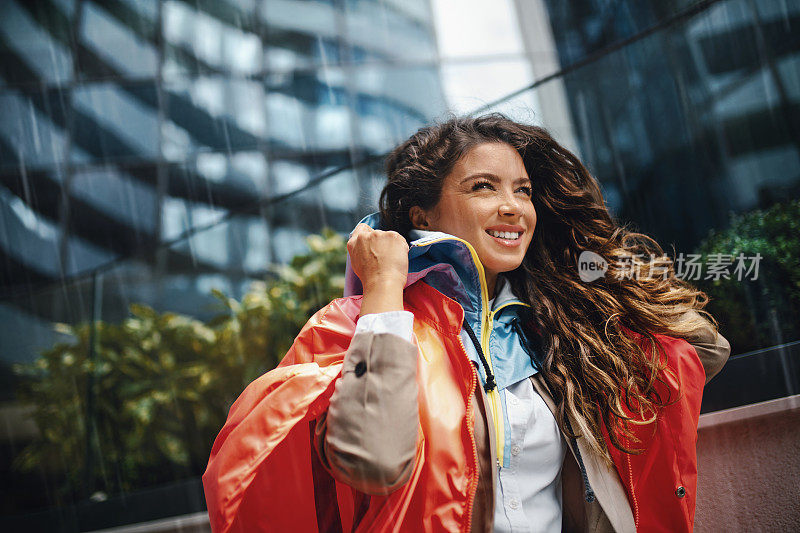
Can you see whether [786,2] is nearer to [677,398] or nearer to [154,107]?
[677,398]

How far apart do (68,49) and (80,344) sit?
353cm

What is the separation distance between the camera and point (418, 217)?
7.38 ft

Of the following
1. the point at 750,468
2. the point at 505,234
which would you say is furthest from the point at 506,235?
the point at 750,468

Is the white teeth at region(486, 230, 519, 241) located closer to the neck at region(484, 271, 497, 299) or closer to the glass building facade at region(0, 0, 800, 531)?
the neck at region(484, 271, 497, 299)

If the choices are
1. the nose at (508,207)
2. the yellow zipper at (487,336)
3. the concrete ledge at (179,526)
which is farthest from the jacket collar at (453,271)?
the concrete ledge at (179,526)

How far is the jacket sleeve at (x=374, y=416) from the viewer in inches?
56.1

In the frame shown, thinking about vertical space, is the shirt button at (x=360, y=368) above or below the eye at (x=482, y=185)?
below

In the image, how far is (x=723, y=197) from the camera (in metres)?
3.73

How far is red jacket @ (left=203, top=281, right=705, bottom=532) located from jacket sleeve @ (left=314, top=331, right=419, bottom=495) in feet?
0.39

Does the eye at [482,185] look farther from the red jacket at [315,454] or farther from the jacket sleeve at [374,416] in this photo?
the jacket sleeve at [374,416]

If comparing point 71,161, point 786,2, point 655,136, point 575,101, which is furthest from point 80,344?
point 786,2

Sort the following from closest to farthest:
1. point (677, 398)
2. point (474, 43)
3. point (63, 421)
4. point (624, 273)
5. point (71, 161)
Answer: point (677, 398) → point (624, 273) → point (63, 421) → point (474, 43) → point (71, 161)

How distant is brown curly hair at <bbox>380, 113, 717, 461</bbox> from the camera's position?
1.97 metres

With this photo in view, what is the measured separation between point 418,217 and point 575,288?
677 millimetres
